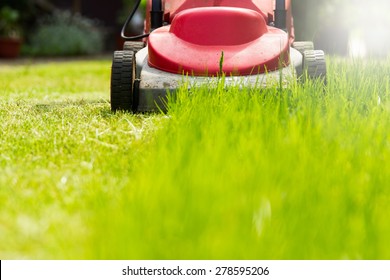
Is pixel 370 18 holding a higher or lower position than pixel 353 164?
lower

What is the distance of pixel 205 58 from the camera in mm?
3656

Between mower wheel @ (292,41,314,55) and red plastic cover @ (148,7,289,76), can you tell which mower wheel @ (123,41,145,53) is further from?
mower wheel @ (292,41,314,55)

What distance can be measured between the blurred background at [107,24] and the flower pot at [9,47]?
0.12 feet

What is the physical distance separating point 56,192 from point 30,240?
15.9 inches

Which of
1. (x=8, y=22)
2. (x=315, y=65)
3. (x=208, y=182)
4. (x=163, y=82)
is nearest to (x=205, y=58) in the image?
(x=163, y=82)

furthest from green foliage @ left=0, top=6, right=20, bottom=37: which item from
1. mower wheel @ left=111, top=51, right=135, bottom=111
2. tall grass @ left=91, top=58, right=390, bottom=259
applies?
tall grass @ left=91, top=58, right=390, bottom=259

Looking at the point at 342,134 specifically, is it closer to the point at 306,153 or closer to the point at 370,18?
the point at 306,153

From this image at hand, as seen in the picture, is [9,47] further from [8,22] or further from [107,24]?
[107,24]

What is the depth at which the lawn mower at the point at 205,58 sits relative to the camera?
11.8 feet

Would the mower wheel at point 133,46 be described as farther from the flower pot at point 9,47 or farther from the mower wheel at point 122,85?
the flower pot at point 9,47

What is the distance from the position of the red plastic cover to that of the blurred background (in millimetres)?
4873

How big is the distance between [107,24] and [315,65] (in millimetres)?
12379

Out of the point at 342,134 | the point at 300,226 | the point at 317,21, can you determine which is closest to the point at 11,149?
the point at 342,134

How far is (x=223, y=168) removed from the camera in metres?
2.05
